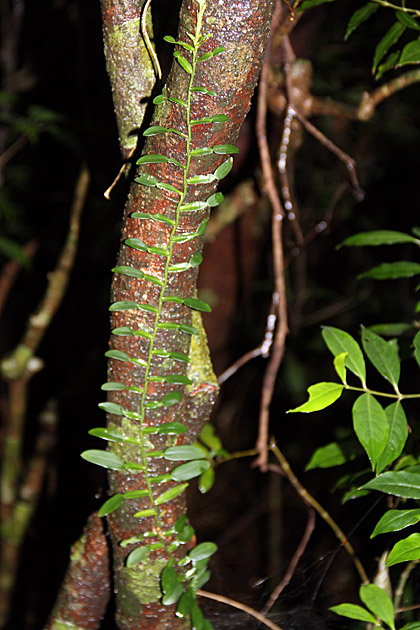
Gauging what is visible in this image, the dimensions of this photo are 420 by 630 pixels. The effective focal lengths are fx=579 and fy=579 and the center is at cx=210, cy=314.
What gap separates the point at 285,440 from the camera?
7.95 ft

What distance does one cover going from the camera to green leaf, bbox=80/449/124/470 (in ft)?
1.87

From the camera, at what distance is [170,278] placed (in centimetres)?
54

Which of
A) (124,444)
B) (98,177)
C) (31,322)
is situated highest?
(98,177)

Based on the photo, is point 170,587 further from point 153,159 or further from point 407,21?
point 407,21

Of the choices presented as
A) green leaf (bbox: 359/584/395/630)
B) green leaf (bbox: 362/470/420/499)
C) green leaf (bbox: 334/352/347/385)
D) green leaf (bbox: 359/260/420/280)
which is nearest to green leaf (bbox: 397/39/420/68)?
green leaf (bbox: 359/260/420/280)

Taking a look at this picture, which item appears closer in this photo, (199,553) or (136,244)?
(136,244)

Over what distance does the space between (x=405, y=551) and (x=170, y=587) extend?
242 millimetres

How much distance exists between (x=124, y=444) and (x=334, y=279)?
2.06 m

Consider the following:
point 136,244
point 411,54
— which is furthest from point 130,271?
point 411,54

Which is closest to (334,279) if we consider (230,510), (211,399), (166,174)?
(230,510)

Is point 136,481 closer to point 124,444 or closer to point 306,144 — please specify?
point 124,444

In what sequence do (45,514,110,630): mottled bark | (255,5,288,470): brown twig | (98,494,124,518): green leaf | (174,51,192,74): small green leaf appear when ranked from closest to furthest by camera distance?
(174,51,192,74): small green leaf → (98,494,124,518): green leaf → (45,514,110,630): mottled bark → (255,5,288,470): brown twig

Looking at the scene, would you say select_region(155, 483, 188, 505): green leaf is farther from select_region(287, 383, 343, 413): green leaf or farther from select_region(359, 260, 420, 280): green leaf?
select_region(359, 260, 420, 280): green leaf

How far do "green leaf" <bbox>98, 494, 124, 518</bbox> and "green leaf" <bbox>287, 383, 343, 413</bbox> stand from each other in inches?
8.0
